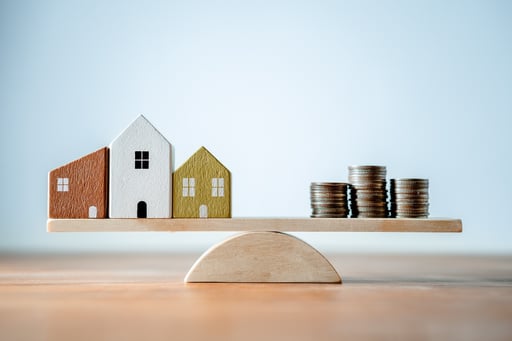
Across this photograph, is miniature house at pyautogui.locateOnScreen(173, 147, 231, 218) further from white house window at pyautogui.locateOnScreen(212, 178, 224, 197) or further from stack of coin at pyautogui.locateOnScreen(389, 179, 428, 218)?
stack of coin at pyautogui.locateOnScreen(389, 179, 428, 218)

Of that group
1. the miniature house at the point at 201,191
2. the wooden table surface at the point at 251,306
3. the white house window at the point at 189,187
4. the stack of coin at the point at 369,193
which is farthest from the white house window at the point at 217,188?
the stack of coin at the point at 369,193

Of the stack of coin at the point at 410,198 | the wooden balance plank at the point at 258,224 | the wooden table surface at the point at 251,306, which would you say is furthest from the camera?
the stack of coin at the point at 410,198

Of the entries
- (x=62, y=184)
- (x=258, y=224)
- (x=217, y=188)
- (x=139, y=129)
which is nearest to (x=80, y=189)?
(x=62, y=184)

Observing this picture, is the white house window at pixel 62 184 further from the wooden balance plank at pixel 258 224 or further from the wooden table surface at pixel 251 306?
the wooden table surface at pixel 251 306

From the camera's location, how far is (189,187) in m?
3.75

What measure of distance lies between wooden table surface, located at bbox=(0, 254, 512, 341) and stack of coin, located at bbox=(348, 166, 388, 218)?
409 mm

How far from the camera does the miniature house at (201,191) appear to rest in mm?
3738

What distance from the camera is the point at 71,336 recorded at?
2.38m

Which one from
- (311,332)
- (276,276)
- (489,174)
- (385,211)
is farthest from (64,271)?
(489,174)

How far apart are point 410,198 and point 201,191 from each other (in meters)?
1.14

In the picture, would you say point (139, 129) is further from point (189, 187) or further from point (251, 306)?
point (251, 306)

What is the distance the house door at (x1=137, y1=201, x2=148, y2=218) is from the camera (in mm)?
3715

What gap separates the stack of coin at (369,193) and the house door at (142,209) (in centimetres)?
114

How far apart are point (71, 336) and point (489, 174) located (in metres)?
5.47
